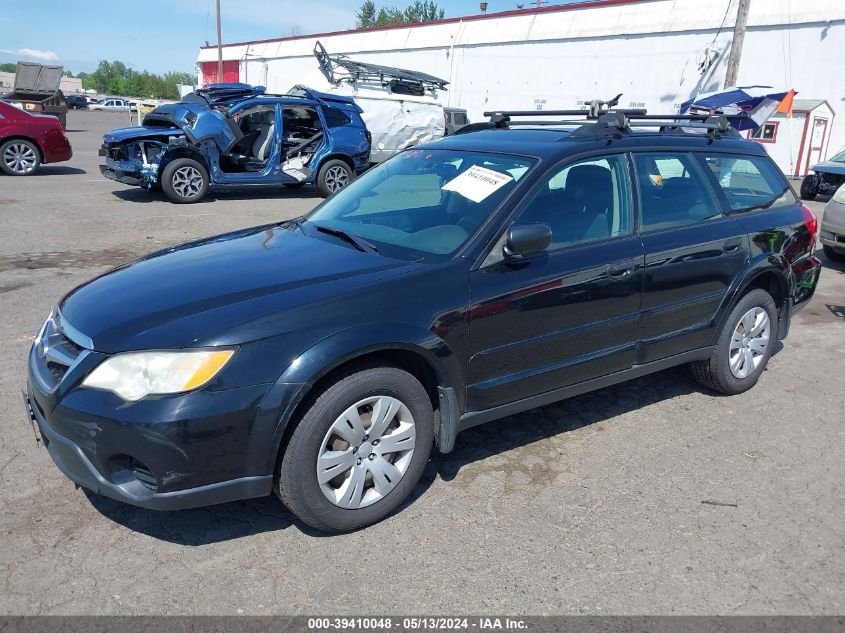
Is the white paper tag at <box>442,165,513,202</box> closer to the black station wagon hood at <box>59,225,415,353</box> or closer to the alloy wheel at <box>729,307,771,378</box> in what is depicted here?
the black station wagon hood at <box>59,225,415,353</box>

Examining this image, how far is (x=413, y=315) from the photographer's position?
3.05 m

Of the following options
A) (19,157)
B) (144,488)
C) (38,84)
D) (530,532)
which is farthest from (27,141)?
(530,532)

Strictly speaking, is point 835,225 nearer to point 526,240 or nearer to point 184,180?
point 526,240

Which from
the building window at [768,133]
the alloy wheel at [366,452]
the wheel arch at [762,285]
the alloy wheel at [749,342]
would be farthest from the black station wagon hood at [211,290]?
the building window at [768,133]

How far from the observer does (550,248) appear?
3.56 m

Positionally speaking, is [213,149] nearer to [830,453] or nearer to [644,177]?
[644,177]

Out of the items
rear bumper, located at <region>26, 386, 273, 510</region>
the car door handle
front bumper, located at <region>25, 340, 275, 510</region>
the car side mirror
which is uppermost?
the car side mirror

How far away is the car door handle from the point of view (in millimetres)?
3719

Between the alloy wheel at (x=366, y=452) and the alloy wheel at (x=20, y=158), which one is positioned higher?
the alloy wheel at (x=20, y=158)

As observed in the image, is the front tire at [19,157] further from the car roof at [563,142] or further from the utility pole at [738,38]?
the utility pole at [738,38]

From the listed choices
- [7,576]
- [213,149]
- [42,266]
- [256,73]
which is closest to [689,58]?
[213,149]

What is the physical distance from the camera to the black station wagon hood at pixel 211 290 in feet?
9.00

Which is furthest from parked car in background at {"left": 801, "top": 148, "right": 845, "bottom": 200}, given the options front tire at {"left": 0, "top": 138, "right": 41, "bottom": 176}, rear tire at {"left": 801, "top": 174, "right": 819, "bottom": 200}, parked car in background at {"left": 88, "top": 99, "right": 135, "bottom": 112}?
parked car in background at {"left": 88, "top": 99, "right": 135, "bottom": 112}

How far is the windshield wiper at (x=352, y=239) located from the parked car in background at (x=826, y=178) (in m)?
13.6
